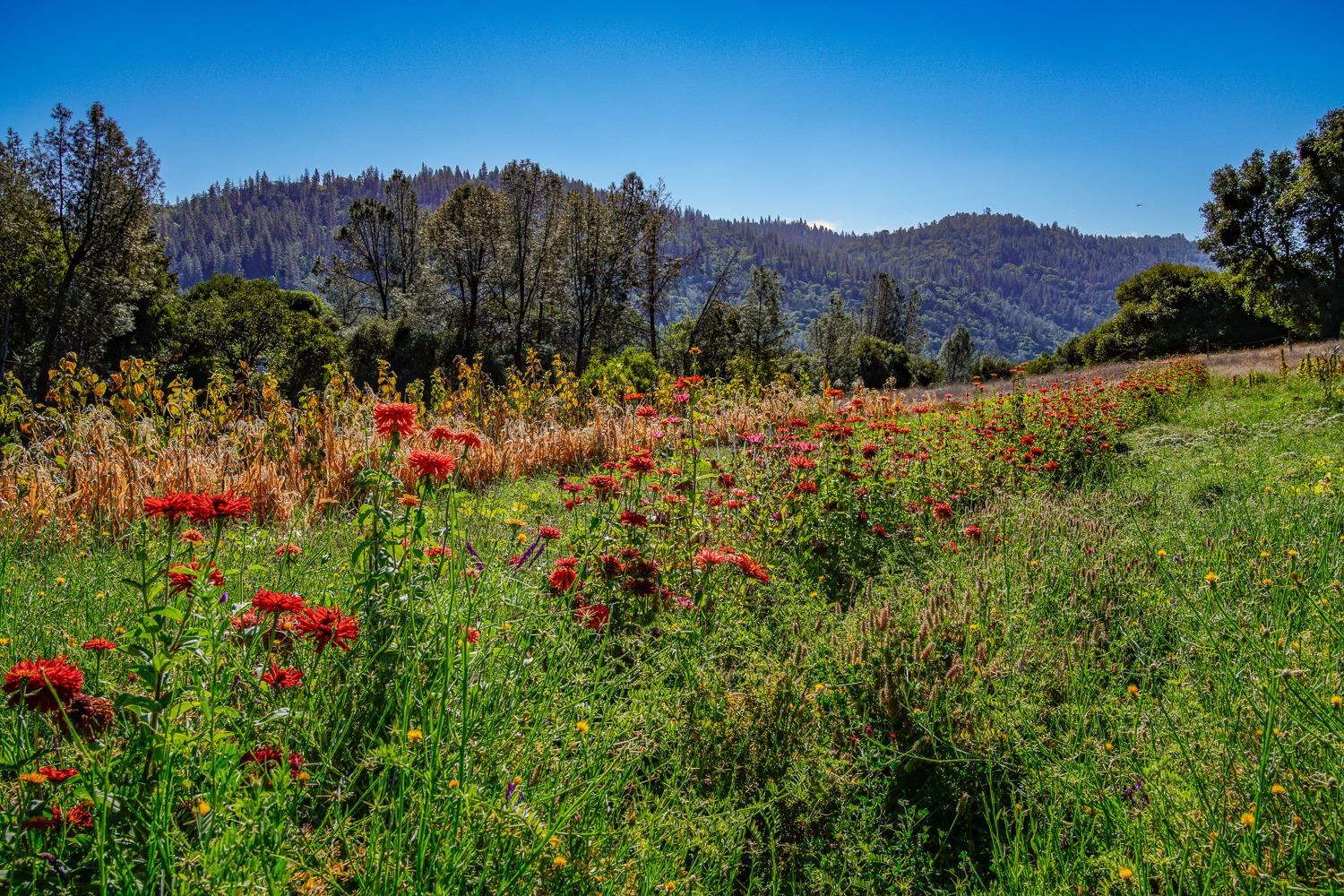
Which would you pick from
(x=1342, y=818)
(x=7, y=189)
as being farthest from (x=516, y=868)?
(x=7, y=189)

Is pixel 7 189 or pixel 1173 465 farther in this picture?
pixel 7 189

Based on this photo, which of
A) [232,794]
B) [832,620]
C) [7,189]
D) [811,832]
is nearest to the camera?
[232,794]

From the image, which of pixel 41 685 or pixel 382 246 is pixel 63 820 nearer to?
pixel 41 685

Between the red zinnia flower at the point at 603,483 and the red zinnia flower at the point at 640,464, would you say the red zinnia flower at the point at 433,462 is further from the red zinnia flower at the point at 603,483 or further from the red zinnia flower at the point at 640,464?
the red zinnia flower at the point at 640,464

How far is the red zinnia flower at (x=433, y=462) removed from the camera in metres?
1.65

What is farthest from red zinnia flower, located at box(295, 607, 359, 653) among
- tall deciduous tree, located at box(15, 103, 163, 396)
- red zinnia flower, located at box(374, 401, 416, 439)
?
tall deciduous tree, located at box(15, 103, 163, 396)

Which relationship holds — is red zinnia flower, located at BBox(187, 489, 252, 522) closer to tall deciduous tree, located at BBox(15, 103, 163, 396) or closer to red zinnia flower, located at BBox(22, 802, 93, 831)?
red zinnia flower, located at BBox(22, 802, 93, 831)

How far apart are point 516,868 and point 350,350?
32759 millimetres

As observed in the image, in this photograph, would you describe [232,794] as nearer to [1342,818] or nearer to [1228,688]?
[1342,818]

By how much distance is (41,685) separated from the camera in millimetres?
1136

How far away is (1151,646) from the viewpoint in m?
2.59

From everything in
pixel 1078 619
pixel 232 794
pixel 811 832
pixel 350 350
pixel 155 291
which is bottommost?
pixel 811 832

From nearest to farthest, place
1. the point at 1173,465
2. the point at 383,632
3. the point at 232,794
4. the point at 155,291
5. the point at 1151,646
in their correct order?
the point at 232,794 < the point at 383,632 < the point at 1151,646 < the point at 1173,465 < the point at 155,291

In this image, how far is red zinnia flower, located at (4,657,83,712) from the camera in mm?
1064
